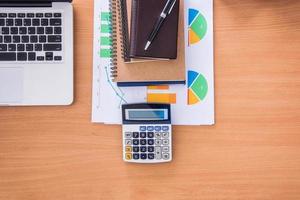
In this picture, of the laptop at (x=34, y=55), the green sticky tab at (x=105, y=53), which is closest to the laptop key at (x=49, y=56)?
the laptop at (x=34, y=55)

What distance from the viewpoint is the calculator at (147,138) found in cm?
92

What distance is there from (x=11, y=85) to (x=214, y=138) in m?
0.42

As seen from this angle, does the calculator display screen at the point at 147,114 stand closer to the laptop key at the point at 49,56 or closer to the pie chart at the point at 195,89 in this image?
the pie chart at the point at 195,89

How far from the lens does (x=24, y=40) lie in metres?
0.92

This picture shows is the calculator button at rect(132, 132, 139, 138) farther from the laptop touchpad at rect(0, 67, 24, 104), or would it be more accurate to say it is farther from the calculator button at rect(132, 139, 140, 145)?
the laptop touchpad at rect(0, 67, 24, 104)

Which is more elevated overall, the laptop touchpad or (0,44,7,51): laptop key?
(0,44,7,51): laptop key

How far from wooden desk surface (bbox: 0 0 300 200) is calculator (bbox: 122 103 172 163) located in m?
0.02

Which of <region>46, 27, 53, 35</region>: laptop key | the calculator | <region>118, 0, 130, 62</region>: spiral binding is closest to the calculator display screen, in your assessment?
the calculator

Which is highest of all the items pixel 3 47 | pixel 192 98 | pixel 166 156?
pixel 3 47

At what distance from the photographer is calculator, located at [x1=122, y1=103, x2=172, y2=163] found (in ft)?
3.03

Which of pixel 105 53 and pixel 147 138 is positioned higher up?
pixel 105 53

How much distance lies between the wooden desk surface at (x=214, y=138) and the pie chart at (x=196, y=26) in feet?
0.10

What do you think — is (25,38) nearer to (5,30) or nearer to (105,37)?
(5,30)

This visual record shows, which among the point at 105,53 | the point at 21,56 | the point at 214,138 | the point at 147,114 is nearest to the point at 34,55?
the point at 21,56
